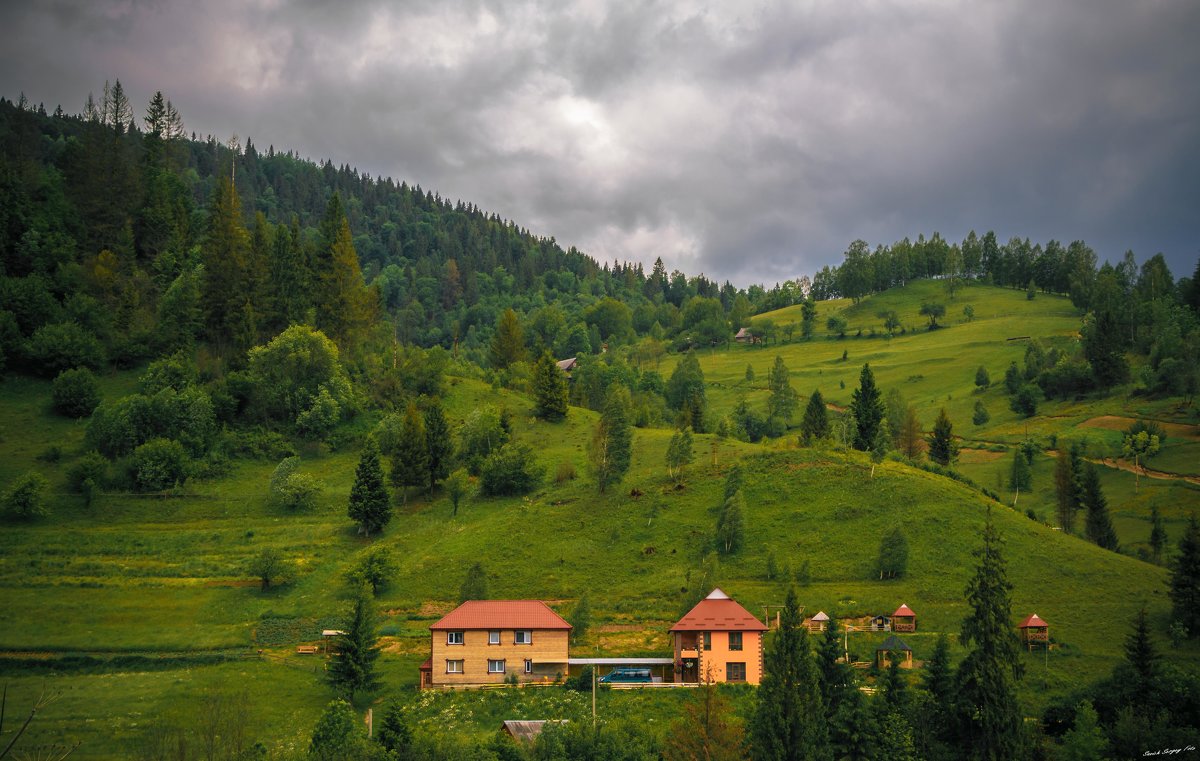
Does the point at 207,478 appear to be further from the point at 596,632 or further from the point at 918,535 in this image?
the point at 918,535

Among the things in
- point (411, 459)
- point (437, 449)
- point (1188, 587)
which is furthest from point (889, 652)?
point (411, 459)

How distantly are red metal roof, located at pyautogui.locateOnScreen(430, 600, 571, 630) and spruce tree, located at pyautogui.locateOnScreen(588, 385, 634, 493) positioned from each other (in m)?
28.1

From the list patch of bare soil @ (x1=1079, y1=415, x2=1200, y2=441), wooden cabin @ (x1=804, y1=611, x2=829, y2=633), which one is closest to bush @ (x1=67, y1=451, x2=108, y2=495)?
wooden cabin @ (x1=804, y1=611, x2=829, y2=633)

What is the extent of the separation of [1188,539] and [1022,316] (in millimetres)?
122979

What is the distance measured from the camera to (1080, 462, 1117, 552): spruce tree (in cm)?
7944

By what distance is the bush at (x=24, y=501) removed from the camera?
74.2 m

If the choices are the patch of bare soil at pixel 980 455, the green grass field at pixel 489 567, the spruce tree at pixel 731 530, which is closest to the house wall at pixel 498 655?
the green grass field at pixel 489 567

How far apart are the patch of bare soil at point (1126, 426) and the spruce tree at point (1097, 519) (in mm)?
27968

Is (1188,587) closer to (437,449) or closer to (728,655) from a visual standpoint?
(728,655)

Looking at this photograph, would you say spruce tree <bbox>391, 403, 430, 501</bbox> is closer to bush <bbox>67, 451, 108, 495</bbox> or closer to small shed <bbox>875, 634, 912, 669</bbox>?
bush <bbox>67, 451, 108, 495</bbox>

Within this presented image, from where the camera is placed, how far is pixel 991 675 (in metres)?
44.6

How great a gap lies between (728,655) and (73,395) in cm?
6723

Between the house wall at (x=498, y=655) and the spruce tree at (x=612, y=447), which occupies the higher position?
the spruce tree at (x=612, y=447)

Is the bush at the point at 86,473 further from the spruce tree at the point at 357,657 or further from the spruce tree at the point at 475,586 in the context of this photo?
the spruce tree at the point at 357,657
